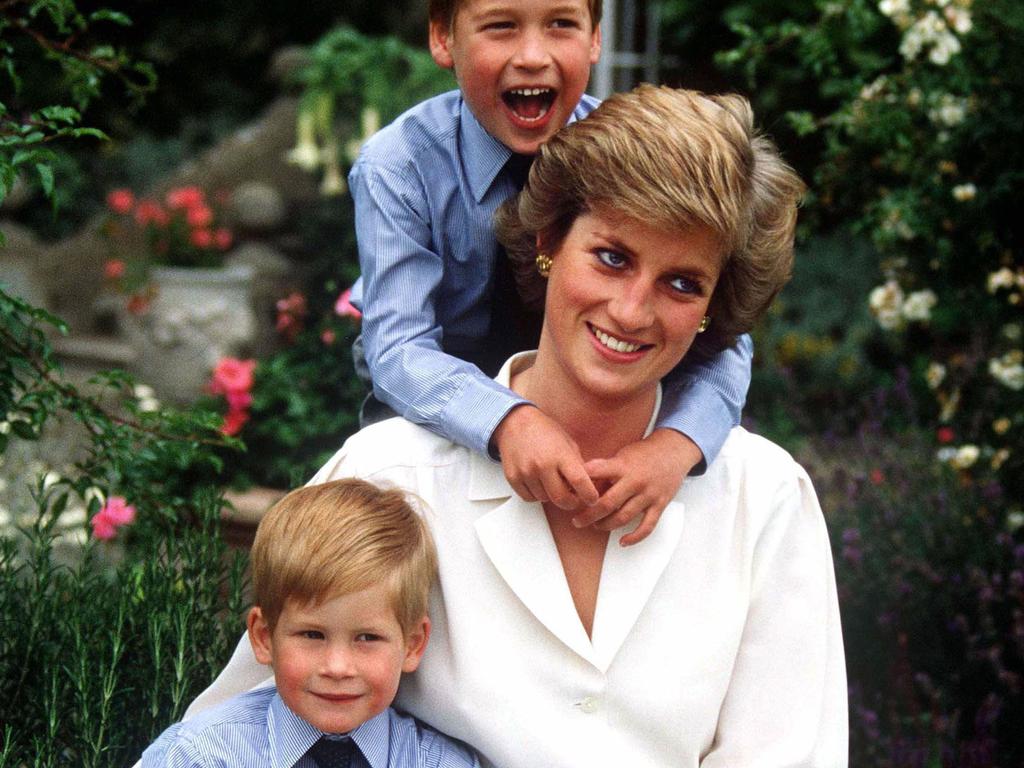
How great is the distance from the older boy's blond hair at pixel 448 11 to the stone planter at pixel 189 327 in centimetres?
436

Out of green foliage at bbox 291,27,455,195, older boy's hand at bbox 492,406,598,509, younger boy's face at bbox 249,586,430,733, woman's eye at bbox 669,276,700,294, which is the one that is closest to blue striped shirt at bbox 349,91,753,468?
older boy's hand at bbox 492,406,598,509

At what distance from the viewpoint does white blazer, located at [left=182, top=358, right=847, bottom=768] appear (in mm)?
2125

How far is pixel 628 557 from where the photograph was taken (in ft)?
7.08

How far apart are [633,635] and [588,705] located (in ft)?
0.40

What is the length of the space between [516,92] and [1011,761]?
90.7 inches

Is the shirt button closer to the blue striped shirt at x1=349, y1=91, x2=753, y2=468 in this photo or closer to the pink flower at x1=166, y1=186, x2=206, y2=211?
the blue striped shirt at x1=349, y1=91, x2=753, y2=468

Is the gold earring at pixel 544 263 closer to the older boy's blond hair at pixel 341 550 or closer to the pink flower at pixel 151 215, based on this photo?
the older boy's blond hair at pixel 341 550

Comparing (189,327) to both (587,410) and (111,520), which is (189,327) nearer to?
(111,520)

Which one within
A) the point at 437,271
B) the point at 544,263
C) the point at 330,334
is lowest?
the point at 330,334

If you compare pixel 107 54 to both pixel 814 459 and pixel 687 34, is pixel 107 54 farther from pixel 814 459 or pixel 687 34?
pixel 687 34

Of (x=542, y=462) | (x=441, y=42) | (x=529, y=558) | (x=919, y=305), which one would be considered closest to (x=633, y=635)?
(x=529, y=558)

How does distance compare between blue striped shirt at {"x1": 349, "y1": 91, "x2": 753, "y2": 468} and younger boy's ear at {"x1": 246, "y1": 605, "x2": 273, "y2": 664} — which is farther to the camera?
blue striped shirt at {"x1": 349, "y1": 91, "x2": 753, "y2": 468}

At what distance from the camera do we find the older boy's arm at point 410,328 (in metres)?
2.17

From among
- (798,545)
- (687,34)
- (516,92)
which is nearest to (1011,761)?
(798,545)
